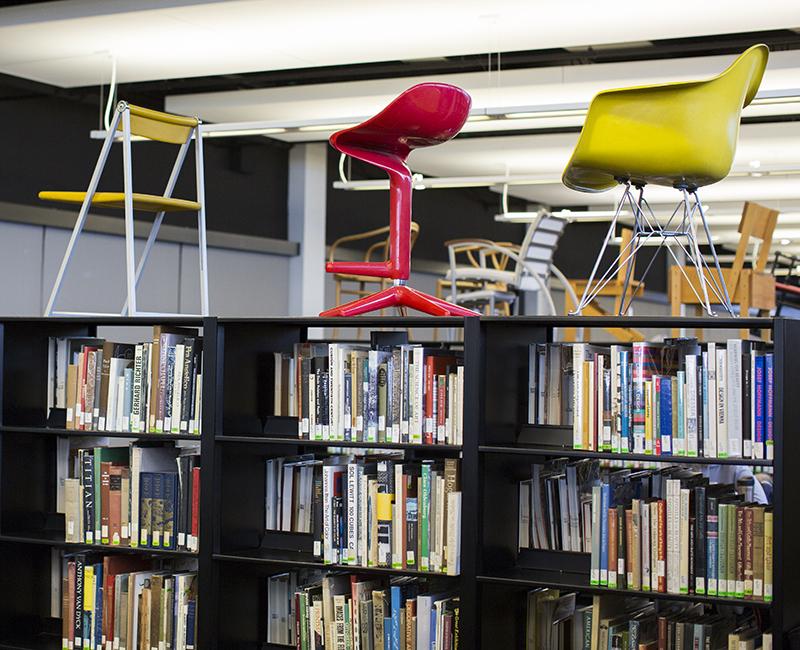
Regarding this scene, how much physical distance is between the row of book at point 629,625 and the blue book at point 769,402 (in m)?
0.52

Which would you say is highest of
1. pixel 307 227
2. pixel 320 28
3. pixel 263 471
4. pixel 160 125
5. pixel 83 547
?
pixel 320 28

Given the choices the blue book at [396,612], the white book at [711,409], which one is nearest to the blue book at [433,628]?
the blue book at [396,612]

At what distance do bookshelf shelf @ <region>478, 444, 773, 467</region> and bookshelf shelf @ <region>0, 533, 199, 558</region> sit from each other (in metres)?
1.07

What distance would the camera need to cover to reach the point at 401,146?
377cm

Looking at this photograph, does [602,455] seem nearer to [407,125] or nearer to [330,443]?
[330,443]

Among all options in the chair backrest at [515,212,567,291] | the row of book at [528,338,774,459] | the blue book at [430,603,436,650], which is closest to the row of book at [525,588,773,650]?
the blue book at [430,603,436,650]

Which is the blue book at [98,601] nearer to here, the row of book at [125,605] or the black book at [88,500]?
the row of book at [125,605]

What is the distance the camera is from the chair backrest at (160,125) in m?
4.19

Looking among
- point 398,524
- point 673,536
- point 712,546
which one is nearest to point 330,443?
point 398,524

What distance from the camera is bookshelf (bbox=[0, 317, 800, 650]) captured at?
3088 mm

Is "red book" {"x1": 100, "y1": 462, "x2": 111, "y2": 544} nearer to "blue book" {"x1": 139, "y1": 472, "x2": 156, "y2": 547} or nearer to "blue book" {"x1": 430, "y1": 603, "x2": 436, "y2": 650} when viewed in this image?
"blue book" {"x1": 139, "y1": 472, "x2": 156, "y2": 547}

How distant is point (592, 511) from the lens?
3.26 m

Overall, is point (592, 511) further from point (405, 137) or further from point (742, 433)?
point (405, 137)

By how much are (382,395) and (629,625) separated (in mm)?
959
